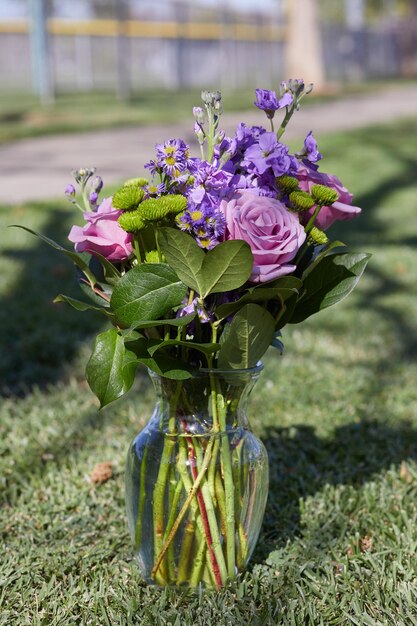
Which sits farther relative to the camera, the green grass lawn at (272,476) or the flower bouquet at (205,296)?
the green grass lawn at (272,476)

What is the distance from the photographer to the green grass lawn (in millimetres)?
1939

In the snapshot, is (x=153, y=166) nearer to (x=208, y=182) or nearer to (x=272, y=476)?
(x=208, y=182)

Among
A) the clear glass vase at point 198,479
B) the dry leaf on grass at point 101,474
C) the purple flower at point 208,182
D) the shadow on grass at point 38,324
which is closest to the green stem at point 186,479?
the clear glass vase at point 198,479

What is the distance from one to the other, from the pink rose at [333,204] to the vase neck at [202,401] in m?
0.35

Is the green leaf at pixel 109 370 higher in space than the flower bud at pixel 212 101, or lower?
lower

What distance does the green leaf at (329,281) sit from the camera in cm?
182

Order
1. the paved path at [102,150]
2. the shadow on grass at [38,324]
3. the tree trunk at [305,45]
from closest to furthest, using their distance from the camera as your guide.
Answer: the shadow on grass at [38,324] < the paved path at [102,150] < the tree trunk at [305,45]

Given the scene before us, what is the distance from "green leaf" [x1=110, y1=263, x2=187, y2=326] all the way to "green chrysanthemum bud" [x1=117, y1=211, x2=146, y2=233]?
0.26ft

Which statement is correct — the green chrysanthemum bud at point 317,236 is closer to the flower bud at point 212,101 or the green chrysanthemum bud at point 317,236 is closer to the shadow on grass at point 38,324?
the flower bud at point 212,101

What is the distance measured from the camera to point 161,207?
162 centimetres

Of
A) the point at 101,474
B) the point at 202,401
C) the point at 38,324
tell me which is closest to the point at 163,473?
the point at 202,401

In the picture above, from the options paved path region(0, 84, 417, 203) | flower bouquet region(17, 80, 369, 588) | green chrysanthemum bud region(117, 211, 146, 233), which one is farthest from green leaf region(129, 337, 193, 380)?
paved path region(0, 84, 417, 203)

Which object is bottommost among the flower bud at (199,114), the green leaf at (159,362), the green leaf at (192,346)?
the green leaf at (159,362)

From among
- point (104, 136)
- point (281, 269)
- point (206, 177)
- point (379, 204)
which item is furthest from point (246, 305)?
point (104, 136)
